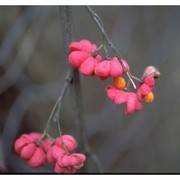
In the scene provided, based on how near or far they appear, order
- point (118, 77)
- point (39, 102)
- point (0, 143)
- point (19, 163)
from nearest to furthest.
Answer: point (118, 77), point (0, 143), point (19, 163), point (39, 102)

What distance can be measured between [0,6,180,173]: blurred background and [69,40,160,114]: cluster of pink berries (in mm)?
865

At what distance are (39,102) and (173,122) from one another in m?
0.56

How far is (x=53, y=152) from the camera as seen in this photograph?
2.60 feet

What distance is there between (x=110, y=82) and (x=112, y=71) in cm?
98

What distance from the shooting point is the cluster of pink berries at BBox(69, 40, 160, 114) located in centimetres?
72

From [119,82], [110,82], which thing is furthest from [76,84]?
[110,82]

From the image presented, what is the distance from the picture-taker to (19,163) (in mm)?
1558

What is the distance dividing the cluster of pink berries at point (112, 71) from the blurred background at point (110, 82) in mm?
865

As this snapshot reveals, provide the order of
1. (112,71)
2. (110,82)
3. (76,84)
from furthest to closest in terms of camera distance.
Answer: (110,82) < (76,84) < (112,71)

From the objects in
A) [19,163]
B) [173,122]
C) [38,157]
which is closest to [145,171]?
[173,122]

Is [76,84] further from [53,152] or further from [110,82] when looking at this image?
[110,82]

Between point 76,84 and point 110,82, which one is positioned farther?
point 110,82

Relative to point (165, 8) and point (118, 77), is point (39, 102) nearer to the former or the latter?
point (165, 8)

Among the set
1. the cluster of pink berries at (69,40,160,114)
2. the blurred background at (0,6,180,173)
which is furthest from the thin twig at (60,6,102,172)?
the blurred background at (0,6,180,173)
